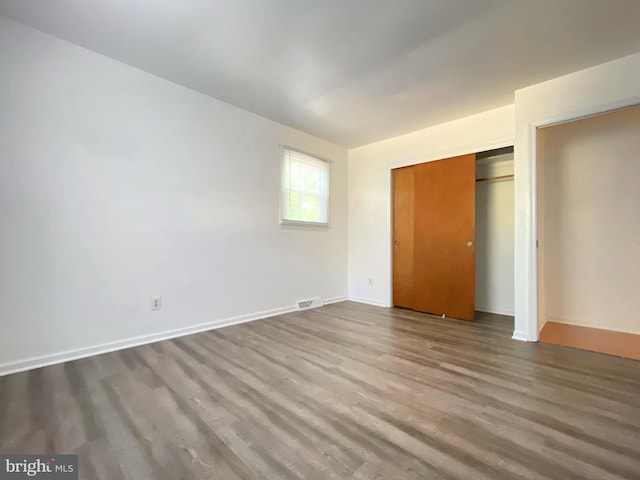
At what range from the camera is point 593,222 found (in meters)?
3.39

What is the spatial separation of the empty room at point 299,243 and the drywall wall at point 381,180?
51 millimetres

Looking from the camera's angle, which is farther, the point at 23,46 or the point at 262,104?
the point at 262,104

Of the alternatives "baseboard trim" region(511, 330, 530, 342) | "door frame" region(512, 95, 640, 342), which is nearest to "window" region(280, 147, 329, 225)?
"door frame" region(512, 95, 640, 342)

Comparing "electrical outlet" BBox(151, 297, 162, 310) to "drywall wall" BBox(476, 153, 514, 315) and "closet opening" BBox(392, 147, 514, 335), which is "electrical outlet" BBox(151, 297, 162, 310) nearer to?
"closet opening" BBox(392, 147, 514, 335)

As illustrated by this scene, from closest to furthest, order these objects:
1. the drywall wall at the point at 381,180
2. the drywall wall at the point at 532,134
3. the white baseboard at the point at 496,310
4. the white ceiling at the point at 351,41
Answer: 1. the white ceiling at the point at 351,41
2. the drywall wall at the point at 532,134
3. the drywall wall at the point at 381,180
4. the white baseboard at the point at 496,310

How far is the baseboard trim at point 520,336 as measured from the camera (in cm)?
296

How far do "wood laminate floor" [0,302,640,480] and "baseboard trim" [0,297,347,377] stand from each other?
0.09 meters

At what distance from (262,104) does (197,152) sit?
969mm

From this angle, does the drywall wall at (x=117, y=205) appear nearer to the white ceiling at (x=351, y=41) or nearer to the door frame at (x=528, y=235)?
the white ceiling at (x=351, y=41)

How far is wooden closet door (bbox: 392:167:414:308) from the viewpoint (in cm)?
435

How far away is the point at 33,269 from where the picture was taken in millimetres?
2273

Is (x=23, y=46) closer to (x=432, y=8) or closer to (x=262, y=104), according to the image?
(x=262, y=104)

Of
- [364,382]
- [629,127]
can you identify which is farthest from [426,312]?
[629,127]

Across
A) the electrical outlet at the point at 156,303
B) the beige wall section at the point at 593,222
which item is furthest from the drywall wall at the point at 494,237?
the electrical outlet at the point at 156,303
